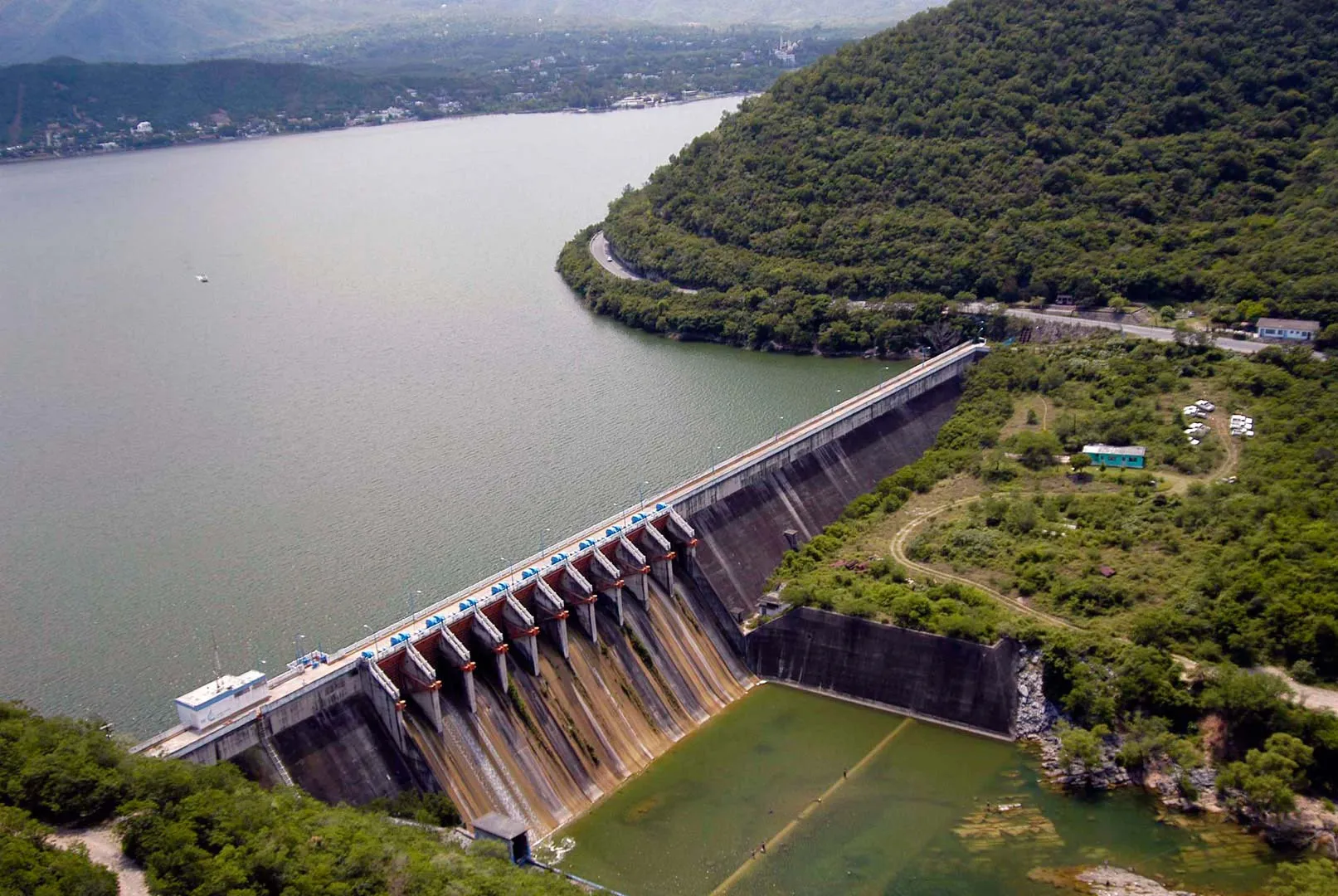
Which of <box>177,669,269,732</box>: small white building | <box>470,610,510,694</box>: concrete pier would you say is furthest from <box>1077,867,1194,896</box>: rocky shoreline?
<box>177,669,269,732</box>: small white building

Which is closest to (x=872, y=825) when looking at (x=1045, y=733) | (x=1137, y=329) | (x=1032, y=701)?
(x=1045, y=733)

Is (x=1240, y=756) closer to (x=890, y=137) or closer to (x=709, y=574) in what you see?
(x=709, y=574)

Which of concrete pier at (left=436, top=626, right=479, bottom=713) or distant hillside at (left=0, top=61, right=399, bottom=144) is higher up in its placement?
distant hillside at (left=0, top=61, right=399, bottom=144)

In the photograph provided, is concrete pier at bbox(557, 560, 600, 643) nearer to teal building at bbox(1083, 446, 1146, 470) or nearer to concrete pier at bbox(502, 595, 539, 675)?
concrete pier at bbox(502, 595, 539, 675)

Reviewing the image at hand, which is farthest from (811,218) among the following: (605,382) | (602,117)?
(602,117)

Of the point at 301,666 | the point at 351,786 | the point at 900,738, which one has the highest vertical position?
the point at 301,666

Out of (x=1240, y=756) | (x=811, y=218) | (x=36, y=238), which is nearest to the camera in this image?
(x=1240, y=756)

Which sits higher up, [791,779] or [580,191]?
[580,191]
